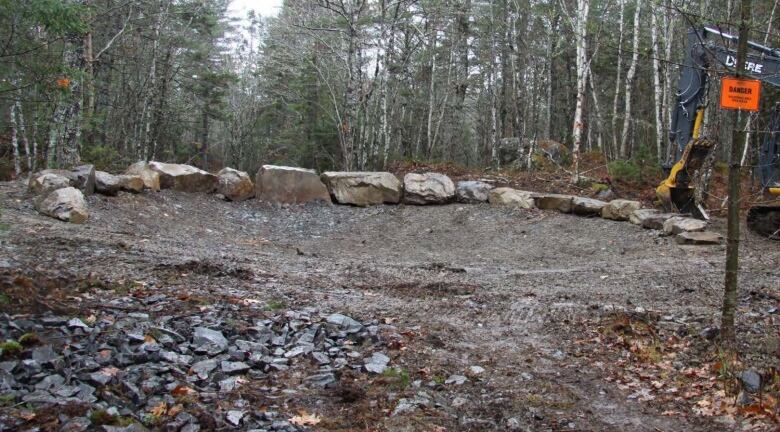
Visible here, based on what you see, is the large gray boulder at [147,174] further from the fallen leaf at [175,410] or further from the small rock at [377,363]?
the fallen leaf at [175,410]

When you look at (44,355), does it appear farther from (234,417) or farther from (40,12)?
(40,12)

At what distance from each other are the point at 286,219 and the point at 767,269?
841cm

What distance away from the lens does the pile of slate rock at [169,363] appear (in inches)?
120

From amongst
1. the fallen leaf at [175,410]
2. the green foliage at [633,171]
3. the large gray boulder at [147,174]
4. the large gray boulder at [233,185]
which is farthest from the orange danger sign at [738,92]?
the green foliage at [633,171]

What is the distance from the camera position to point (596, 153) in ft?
66.9

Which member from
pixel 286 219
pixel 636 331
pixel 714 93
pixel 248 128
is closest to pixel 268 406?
pixel 636 331

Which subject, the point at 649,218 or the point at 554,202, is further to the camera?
the point at 554,202

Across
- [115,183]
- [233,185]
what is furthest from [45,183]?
[233,185]

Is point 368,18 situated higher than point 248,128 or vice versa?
point 368,18

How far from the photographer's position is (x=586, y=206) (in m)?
11.8

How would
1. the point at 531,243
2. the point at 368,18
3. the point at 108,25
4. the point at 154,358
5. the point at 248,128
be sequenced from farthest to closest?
the point at 248,128, the point at 108,25, the point at 368,18, the point at 531,243, the point at 154,358

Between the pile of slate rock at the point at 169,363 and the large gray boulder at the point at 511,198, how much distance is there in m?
8.11

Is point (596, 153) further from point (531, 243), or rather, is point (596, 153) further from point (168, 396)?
point (168, 396)

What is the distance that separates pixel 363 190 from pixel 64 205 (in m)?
6.24
